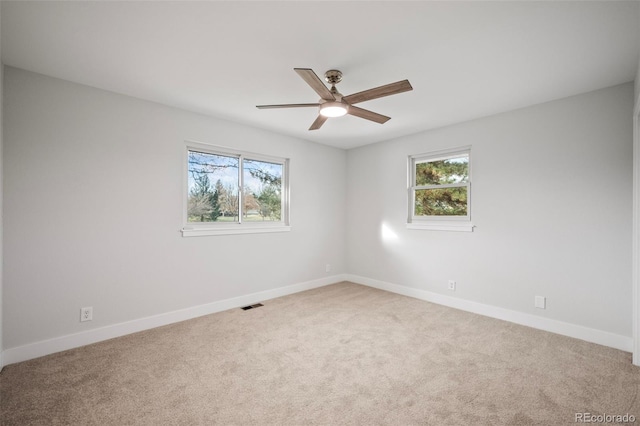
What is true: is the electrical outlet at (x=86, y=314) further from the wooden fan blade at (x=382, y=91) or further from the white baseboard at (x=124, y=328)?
the wooden fan blade at (x=382, y=91)

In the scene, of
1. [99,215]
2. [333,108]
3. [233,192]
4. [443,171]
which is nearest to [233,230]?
[233,192]

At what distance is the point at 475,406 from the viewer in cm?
188

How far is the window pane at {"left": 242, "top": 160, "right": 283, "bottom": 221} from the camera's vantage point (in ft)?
13.5

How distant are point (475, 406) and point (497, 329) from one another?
5.00ft

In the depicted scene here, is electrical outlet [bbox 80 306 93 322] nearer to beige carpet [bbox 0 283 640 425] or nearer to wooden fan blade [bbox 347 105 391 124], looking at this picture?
beige carpet [bbox 0 283 640 425]

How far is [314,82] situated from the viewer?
2.06 meters

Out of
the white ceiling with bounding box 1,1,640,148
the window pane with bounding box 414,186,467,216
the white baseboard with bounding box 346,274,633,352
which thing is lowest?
the white baseboard with bounding box 346,274,633,352

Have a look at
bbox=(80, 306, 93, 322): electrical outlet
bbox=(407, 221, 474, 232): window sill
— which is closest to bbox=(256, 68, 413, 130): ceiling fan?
bbox=(407, 221, 474, 232): window sill

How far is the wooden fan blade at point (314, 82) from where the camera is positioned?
6.20 feet

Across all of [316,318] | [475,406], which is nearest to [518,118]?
[475,406]

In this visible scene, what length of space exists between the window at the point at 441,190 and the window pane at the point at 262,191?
203 cm

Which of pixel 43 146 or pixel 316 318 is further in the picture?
pixel 316 318

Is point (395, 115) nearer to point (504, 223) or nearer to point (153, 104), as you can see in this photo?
point (504, 223)

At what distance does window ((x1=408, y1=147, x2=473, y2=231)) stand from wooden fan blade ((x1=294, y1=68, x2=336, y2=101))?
93.8 inches
